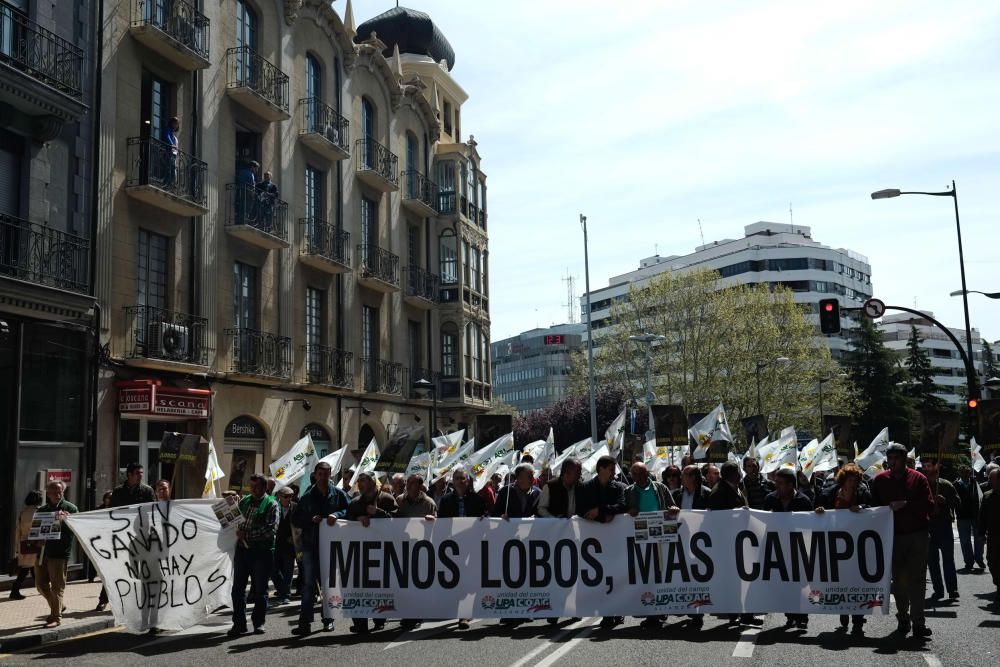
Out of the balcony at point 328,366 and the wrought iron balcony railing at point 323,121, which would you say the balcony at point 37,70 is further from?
the balcony at point 328,366

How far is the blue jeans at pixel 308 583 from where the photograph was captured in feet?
37.2

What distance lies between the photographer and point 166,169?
22.1 meters

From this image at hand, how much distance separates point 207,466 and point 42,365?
182 inches

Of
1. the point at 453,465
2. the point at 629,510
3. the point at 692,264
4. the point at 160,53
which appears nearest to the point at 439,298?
the point at 160,53

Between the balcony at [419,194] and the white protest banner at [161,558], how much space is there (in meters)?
24.2

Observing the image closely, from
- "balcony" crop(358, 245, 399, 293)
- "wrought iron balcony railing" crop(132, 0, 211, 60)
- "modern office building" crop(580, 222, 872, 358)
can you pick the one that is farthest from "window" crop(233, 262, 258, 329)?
"modern office building" crop(580, 222, 872, 358)

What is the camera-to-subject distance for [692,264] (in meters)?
115

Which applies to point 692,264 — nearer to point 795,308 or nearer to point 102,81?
point 795,308

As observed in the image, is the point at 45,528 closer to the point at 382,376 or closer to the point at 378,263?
the point at 382,376

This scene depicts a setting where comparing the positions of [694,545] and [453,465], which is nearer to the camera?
[694,545]

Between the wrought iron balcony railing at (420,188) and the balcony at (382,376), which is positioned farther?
the wrought iron balcony railing at (420,188)

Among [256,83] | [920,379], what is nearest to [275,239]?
[256,83]

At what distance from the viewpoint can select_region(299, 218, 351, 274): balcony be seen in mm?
28281

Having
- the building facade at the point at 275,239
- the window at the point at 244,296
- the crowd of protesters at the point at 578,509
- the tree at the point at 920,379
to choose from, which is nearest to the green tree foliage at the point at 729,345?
the tree at the point at 920,379
